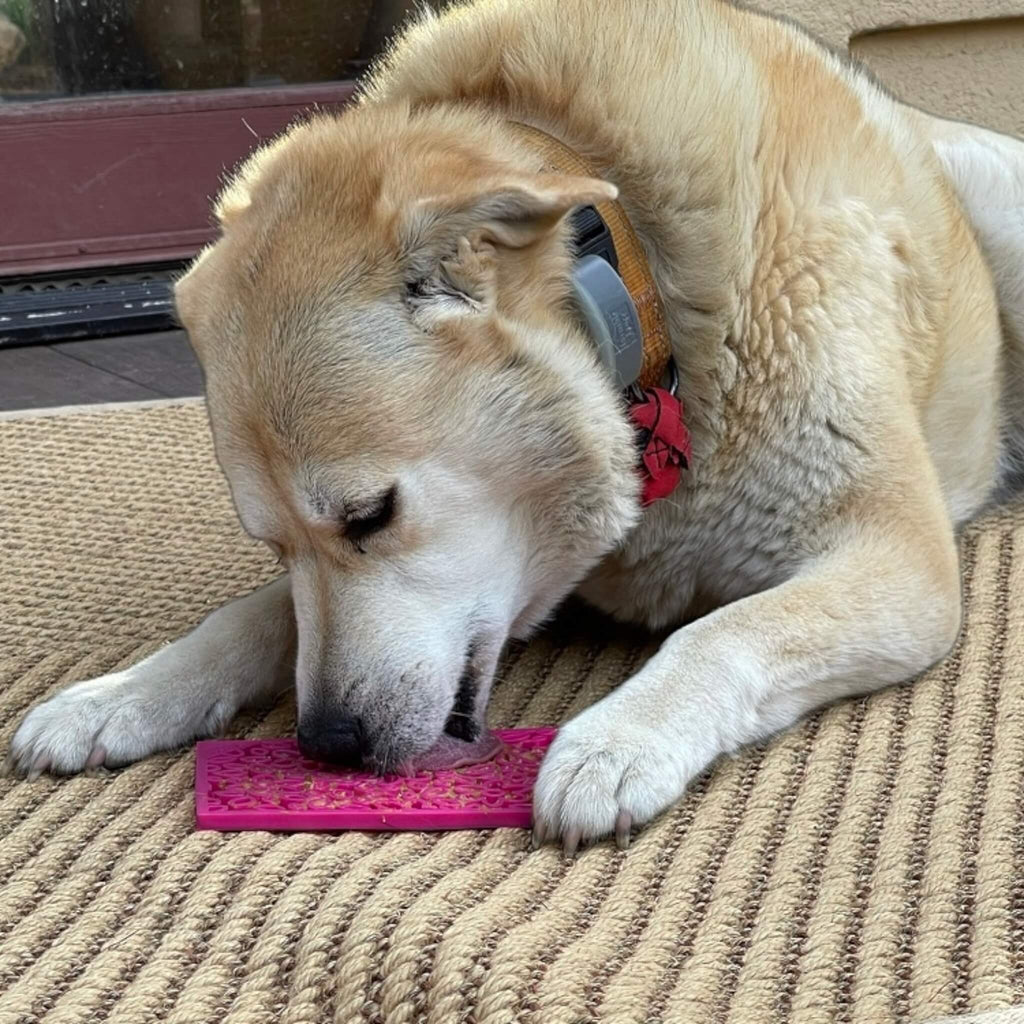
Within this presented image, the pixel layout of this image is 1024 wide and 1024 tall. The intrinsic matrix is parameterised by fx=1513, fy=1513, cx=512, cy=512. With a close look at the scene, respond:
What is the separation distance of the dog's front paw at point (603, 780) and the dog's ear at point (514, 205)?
1.87ft

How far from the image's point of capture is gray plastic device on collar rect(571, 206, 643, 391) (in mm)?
1885

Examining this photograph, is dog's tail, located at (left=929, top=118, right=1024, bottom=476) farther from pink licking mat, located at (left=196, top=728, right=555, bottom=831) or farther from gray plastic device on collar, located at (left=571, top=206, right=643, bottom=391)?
pink licking mat, located at (left=196, top=728, right=555, bottom=831)

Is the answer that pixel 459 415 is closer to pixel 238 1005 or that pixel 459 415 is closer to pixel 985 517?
pixel 238 1005

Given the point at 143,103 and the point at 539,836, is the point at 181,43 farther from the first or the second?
the point at 539,836

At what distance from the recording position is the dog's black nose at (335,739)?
1.75 m

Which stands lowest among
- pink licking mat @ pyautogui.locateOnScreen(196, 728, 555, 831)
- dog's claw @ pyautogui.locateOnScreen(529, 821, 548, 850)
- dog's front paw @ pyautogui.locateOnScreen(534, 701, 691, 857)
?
pink licking mat @ pyautogui.locateOnScreen(196, 728, 555, 831)

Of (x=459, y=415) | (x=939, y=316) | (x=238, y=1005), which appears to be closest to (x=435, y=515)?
(x=459, y=415)

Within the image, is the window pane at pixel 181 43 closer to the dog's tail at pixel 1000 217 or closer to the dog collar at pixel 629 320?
the dog's tail at pixel 1000 217

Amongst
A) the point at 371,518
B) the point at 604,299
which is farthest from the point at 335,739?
the point at 604,299

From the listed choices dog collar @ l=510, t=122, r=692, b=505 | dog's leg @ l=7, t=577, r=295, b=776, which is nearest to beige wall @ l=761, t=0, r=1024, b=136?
dog collar @ l=510, t=122, r=692, b=505

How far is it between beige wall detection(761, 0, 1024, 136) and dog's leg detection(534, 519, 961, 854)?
2353mm

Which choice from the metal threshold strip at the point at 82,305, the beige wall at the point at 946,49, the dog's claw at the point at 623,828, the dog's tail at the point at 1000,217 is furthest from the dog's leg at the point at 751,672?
the metal threshold strip at the point at 82,305

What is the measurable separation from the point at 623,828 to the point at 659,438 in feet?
1.77

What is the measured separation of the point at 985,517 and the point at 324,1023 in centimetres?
169
